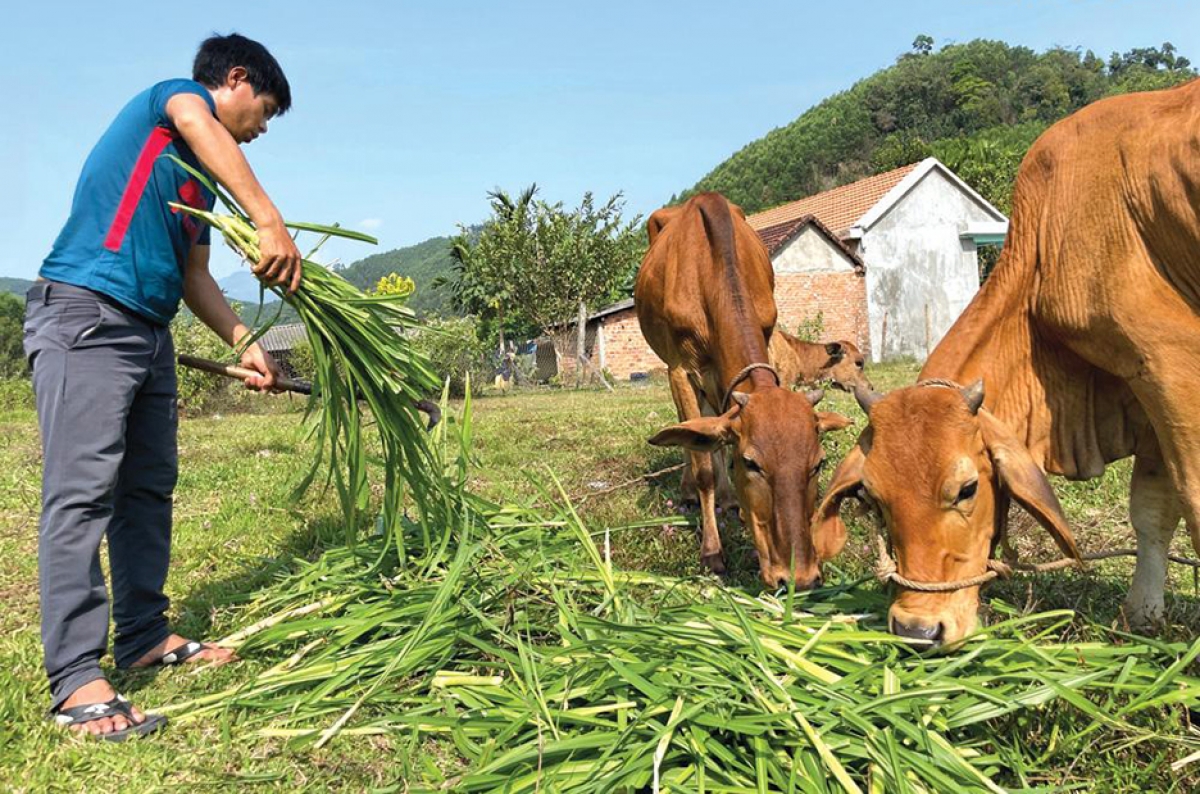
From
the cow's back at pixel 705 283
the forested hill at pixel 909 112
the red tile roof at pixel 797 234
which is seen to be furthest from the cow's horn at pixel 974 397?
the forested hill at pixel 909 112

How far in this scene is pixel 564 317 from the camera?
84.7 feet

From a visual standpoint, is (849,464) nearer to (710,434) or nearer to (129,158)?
(710,434)

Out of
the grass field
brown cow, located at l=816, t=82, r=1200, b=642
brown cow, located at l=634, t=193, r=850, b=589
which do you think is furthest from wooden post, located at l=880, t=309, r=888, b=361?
brown cow, located at l=816, t=82, r=1200, b=642

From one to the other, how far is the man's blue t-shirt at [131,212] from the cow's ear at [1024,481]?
2838 mm

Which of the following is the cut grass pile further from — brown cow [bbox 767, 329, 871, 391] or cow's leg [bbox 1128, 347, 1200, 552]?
brown cow [bbox 767, 329, 871, 391]

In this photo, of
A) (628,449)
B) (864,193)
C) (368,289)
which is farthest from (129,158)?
(864,193)

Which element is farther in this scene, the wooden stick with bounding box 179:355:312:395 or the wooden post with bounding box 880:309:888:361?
the wooden post with bounding box 880:309:888:361

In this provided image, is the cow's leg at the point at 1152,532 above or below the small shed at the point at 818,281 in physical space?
below

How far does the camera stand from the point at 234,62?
309 cm

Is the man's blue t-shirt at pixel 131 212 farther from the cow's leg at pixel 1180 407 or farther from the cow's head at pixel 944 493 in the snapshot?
the cow's leg at pixel 1180 407

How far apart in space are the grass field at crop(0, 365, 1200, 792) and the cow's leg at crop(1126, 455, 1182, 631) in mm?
86

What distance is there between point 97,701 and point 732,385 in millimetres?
2803

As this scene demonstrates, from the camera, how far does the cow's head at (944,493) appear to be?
2.67m

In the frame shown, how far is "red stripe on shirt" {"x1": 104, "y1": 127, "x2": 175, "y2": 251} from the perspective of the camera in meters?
2.87
